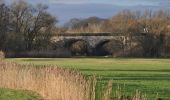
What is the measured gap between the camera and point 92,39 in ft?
462

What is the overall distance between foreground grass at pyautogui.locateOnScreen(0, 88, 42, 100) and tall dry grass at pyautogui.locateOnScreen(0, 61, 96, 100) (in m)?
0.33

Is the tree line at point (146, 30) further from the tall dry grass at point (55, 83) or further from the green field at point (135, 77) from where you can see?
the tall dry grass at point (55, 83)

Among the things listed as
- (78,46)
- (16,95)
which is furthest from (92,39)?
(16,95)

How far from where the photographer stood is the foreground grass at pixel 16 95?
69.8ft

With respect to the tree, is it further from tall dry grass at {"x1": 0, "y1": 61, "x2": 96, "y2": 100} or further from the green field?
tall dry grass at {"x1": 0, "y1": 61, "x2": 96, "y2": 100}

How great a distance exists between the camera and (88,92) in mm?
15672

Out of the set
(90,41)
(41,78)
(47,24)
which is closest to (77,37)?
(90,41)

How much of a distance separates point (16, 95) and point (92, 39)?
389 feet

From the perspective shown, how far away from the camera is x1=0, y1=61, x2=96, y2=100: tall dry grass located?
16237 millimetres

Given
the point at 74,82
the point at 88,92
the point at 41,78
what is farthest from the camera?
the point at 41,78

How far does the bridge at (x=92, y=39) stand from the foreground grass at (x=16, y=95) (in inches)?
4199

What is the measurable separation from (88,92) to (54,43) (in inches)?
4522

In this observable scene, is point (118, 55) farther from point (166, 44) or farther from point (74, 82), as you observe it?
point (74, 82)

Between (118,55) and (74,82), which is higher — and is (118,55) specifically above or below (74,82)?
below
